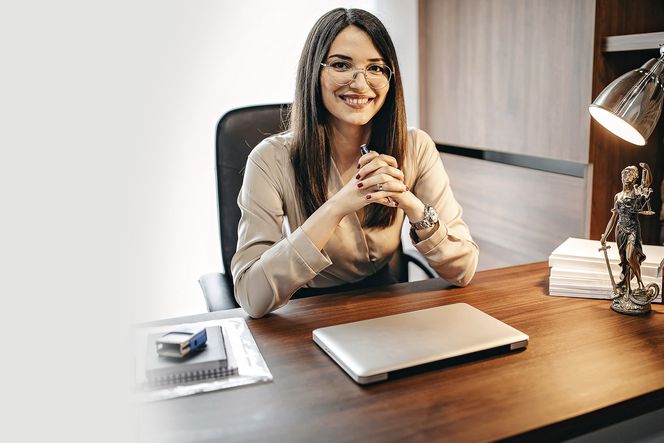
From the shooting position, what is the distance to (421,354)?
91cm

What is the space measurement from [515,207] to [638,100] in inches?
38.9

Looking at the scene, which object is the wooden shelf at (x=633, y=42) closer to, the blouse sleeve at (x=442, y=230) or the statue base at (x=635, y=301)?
the blouse sleeve at (x=442, y=230)

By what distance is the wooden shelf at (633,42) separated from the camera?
1470 mm

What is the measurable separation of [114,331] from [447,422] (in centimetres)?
59

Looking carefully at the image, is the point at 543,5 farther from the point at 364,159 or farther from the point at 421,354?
the point at 421,354

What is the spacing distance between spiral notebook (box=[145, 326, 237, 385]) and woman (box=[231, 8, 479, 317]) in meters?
0.25

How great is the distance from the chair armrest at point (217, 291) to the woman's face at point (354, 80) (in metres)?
0.50

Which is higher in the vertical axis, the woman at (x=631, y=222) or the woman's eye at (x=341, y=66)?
the woman's eye at (x=341, y=66)

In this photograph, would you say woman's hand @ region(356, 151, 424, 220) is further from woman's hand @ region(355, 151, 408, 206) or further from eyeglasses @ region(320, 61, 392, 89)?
eyeglasses @ region(320, 61, 392, 89)

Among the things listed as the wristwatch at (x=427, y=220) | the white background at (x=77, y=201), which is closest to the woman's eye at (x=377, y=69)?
the wristwatch at (x=427, y=220)

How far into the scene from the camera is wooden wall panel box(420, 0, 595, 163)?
175cm

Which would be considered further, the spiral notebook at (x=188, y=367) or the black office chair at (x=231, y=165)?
the black office chair at (x=231, y=165)

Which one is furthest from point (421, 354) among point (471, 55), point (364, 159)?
point (471, 55)

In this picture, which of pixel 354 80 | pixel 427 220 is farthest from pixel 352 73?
pixel 427 220
